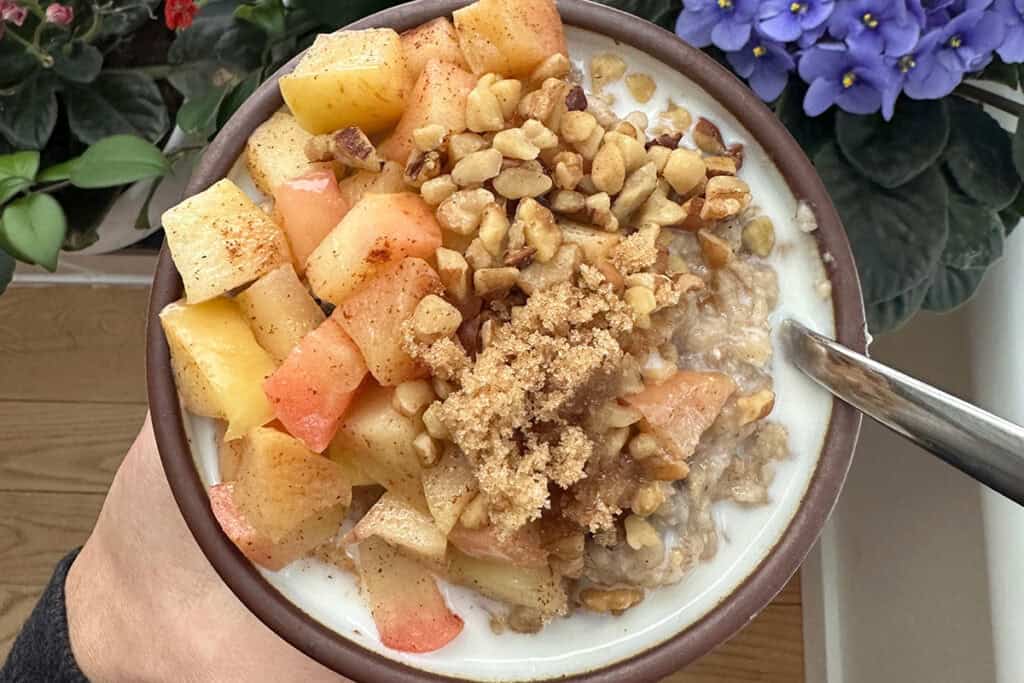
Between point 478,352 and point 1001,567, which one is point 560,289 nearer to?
point 478,352

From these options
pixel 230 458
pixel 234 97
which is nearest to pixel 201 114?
pixel 234 97

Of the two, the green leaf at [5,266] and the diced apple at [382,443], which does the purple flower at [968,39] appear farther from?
the green leaf at [5,266]

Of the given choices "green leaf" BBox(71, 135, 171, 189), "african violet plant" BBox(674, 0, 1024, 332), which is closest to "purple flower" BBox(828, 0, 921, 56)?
"african violet plant" BBox(674, 0, 1024, 332)

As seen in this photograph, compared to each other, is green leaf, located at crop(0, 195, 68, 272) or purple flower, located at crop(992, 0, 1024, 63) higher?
purple flower, located at crop(992, 0, 1024, 63)

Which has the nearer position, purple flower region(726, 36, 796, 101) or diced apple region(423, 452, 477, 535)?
diced apple region(423, 452, 477, 535)

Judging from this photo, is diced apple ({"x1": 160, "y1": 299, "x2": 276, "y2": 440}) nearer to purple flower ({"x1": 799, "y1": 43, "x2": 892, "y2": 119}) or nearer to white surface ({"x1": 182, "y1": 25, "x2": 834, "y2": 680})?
white surface ({"x1": 182, "y1": 25, "x2": 834, "y2": 680})

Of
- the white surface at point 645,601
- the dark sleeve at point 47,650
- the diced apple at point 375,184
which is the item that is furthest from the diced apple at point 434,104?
the dark sleeve at point 47,650
